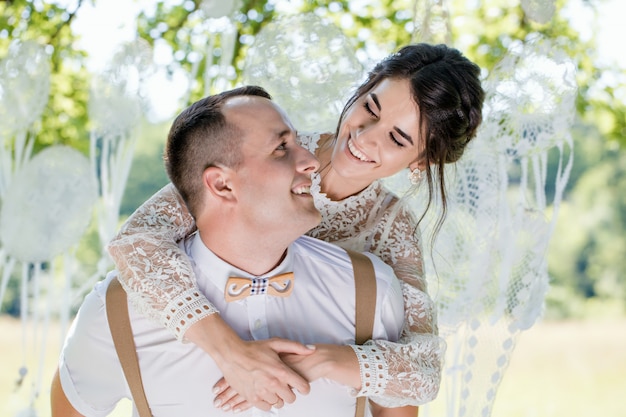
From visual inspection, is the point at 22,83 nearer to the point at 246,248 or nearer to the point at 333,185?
the point at 333,185

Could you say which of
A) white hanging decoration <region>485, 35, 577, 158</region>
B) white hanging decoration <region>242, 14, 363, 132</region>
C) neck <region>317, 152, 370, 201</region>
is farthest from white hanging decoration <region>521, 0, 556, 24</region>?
neck <region>317, 152, 370, 201</region>

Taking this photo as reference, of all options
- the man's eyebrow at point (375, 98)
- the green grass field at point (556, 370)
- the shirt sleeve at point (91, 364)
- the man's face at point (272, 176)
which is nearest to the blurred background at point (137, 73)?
the man's eyebrow at point (375, 98)

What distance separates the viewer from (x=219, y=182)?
1.64m

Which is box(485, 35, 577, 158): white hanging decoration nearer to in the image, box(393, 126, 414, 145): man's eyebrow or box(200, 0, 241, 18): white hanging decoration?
box(393, 126, 414, 145): man's eyebrow

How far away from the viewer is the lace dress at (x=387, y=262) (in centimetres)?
158

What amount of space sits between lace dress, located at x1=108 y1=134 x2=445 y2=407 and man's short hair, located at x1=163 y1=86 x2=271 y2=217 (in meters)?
0.10

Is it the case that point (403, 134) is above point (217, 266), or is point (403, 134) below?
above

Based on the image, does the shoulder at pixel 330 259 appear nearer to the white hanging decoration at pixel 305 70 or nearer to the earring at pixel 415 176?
the earring at pixel 415 176

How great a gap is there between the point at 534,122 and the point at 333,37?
66 cm

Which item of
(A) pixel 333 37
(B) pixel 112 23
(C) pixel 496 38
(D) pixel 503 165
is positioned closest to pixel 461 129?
(D) pixel 503 165

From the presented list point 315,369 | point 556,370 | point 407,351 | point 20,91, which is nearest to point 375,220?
point 407,351

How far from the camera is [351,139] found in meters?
1.98

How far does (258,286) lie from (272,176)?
23 centimetres

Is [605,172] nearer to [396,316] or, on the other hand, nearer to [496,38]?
[496,38]
